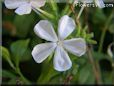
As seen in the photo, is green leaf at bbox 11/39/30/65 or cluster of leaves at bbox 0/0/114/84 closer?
green leaf at bbox 11/39/30/65

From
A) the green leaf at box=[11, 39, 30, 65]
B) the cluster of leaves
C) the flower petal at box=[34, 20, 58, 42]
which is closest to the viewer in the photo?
the flower petal at box=[34, 20, 58, 42]

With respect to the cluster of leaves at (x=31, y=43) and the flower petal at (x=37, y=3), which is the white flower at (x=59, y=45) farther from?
the cluster of leaves at (x=31, y=43)

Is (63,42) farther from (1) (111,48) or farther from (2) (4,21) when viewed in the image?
(2) (4,21)

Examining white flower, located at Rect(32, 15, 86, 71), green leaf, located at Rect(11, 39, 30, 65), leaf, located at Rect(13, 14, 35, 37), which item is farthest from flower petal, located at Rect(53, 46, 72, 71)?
leaf, located at Rect(13, 14, 35, 37)

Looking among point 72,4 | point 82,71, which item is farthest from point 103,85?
point 72,4

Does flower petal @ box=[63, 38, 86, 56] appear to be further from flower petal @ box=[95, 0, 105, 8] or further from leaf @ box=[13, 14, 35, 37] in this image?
leaf @ box=[13, 14, 35, 37]

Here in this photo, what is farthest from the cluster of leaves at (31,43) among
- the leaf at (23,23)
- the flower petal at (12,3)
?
the flower petal at (12,3)

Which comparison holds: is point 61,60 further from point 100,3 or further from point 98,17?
point 98,17
